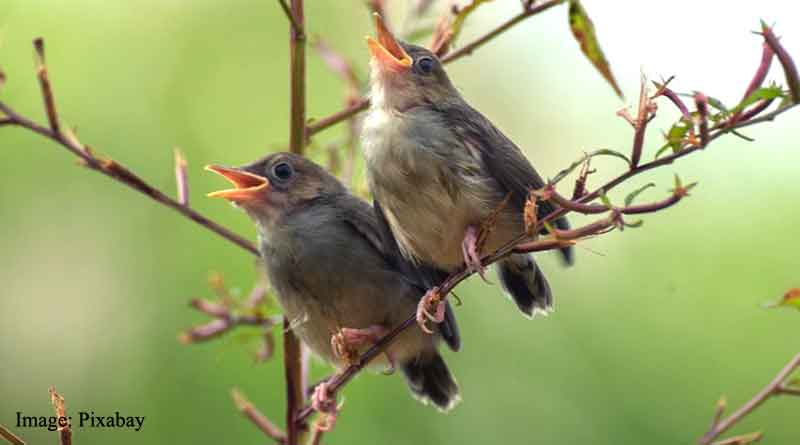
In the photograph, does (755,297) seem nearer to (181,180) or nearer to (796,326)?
(796,326)

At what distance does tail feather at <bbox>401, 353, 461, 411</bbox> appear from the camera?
11.9 ft

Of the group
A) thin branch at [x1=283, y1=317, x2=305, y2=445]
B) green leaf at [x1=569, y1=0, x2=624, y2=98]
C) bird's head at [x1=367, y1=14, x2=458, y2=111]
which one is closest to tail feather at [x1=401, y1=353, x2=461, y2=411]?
bird's head at [x1=367, y1=14, x2=458, y2=111]

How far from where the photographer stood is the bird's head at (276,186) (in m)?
3.55

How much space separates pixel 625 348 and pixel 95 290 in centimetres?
301

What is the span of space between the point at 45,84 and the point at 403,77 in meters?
1.37

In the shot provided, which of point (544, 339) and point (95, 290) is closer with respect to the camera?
point (544, 339)

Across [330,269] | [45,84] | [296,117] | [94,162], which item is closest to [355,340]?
[330,269]

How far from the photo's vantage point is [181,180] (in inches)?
96.2

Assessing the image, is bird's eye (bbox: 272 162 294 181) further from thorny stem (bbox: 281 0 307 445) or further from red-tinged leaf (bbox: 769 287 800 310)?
red-tinged leaf (bbox: 769 287 800 310)

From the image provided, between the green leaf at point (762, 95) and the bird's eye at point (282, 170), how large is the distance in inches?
85.2

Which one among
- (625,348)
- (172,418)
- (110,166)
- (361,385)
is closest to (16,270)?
(172,418)

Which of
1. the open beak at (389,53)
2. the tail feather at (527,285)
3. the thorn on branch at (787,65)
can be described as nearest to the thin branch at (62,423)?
the thorn on branch at (787,65)

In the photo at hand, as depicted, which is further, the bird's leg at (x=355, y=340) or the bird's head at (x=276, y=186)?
the bird's head at (x=276, y=186)

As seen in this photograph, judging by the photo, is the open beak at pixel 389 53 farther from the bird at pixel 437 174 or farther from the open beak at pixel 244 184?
the open beak at pixel 244 184
